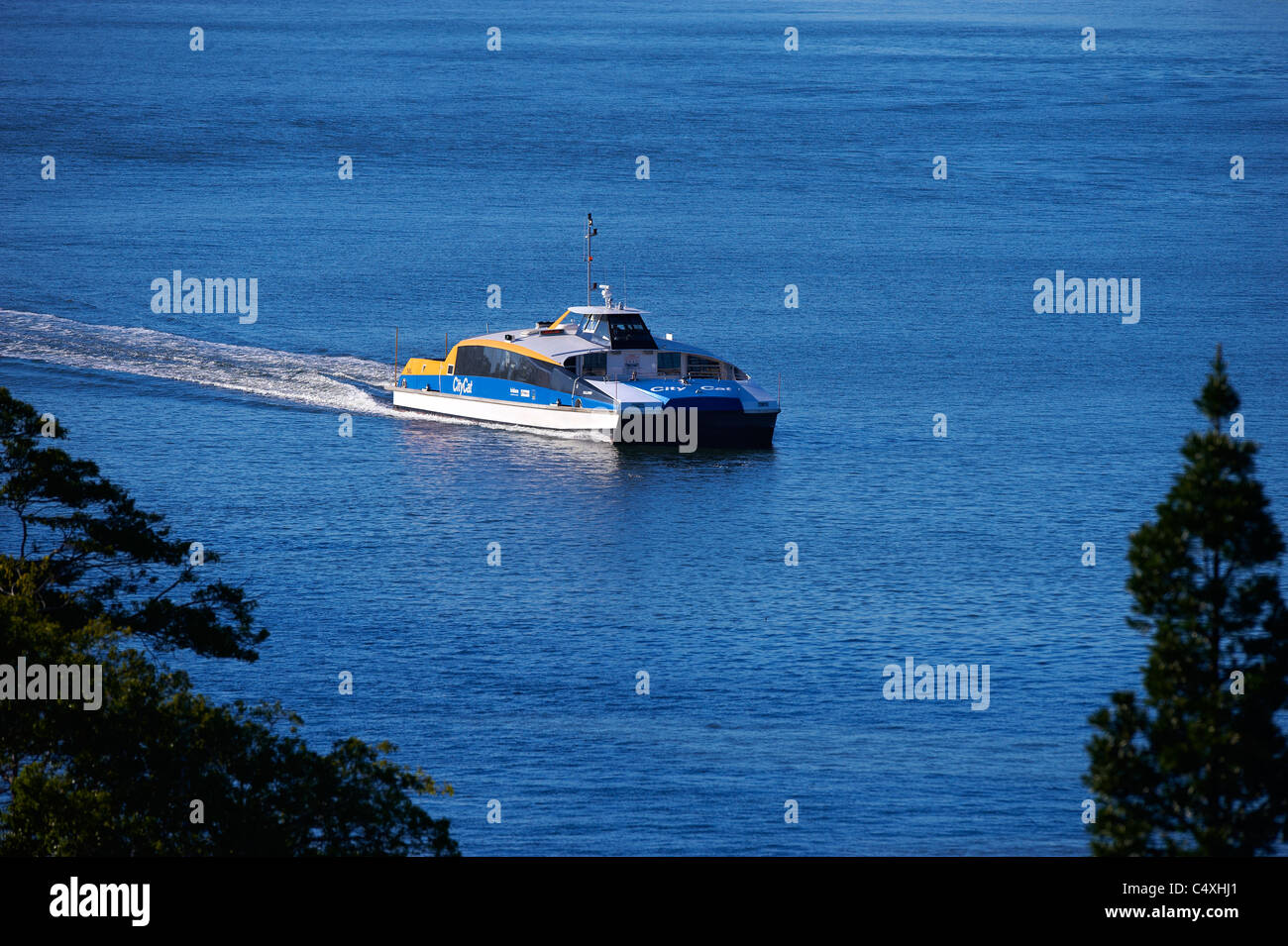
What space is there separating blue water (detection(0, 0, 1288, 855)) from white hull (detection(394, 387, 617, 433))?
0.78 m

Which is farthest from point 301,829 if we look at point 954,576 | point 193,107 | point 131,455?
point 193,107

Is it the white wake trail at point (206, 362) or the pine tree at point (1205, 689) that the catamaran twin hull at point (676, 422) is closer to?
the white wake trail at point (206, 362)

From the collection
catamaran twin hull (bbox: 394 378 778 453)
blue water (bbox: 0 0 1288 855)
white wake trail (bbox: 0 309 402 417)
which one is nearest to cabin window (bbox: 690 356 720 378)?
catamaran twin hull (bbox: 394 378 778 453)

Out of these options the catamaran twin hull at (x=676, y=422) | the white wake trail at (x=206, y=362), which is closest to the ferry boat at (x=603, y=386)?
the catamaran twin hull at (x=676, y=422)

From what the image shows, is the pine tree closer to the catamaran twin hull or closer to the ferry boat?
the ferry boat

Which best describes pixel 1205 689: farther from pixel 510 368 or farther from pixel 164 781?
pixel 510 368

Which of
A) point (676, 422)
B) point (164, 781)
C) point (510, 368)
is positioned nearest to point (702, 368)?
point (676, 422)

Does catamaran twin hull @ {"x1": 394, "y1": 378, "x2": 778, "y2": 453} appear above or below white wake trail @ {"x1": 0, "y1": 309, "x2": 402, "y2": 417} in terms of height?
below

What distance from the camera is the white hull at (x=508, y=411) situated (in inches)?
2800

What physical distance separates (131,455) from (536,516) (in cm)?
1852

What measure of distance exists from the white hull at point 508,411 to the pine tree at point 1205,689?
1911 inches

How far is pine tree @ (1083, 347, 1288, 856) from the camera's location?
21.6 m

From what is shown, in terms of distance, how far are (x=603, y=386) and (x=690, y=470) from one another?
200 inches
